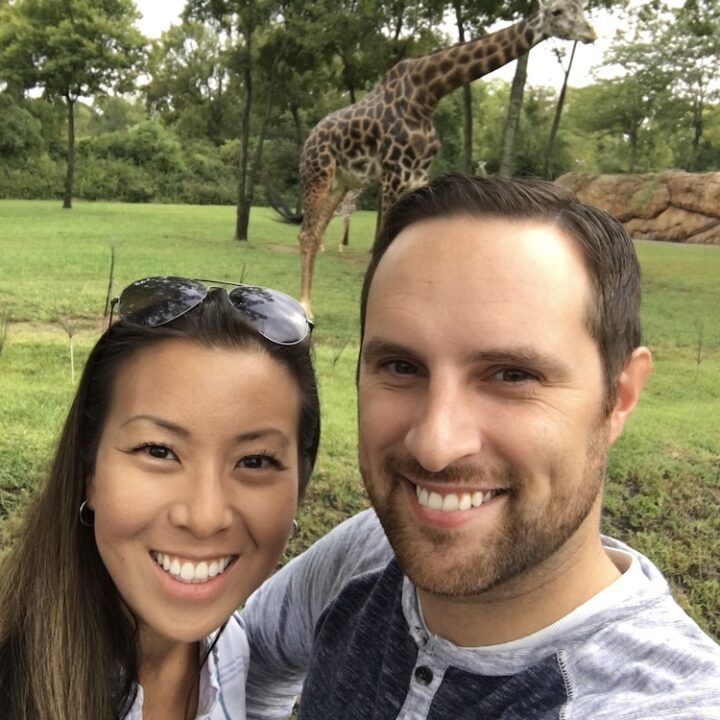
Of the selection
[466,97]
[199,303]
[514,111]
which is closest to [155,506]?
[199,303]

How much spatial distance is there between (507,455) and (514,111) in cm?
498

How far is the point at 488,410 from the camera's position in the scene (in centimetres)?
98

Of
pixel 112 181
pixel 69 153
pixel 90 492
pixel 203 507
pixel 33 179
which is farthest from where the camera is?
pixel 112 181

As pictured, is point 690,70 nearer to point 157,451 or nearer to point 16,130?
point 16,130

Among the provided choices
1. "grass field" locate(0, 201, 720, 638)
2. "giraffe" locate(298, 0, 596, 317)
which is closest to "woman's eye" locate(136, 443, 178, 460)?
"grass field" locate(0, 201, 720, 638)

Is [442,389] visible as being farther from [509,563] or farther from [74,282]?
[74,282]

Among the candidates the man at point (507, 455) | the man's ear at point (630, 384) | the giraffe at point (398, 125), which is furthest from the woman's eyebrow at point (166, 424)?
the giraffe at point (398, 125)

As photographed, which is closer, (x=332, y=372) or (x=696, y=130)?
(x=332, y=372)

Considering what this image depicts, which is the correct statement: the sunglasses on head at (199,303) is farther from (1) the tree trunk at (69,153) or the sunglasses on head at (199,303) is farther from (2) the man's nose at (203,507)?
(1) the tree trunk at (69,153)

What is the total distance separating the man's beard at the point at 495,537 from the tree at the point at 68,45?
10.2 meters

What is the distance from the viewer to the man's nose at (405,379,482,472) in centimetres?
94

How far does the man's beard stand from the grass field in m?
1.74

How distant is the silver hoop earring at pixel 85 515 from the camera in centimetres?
129

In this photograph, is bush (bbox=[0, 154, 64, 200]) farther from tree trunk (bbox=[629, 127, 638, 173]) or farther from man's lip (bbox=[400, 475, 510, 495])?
tree trunk (bbox=[629, 127, 638, 173])
